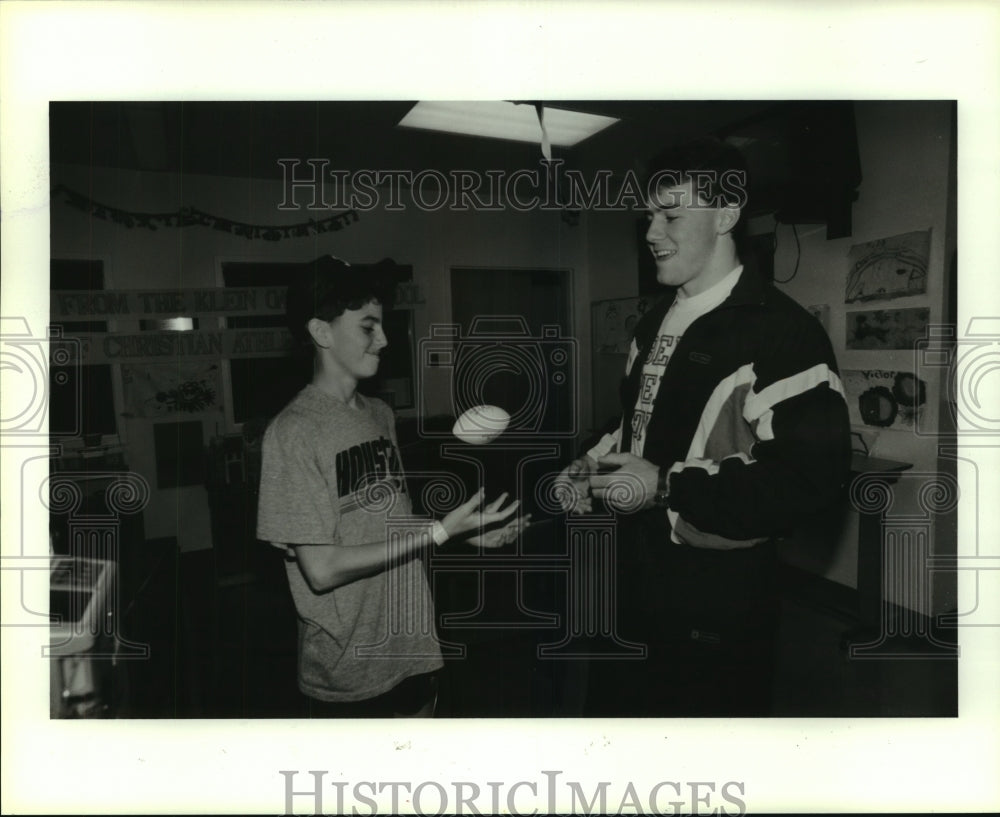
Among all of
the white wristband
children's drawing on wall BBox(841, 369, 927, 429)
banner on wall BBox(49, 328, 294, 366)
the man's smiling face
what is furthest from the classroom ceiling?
the white wristband

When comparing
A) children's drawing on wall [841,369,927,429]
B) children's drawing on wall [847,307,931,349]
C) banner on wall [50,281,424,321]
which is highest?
banner on wall [50,281,424,321]

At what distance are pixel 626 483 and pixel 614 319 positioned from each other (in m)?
0.38

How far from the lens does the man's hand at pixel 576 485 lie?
2084 mm

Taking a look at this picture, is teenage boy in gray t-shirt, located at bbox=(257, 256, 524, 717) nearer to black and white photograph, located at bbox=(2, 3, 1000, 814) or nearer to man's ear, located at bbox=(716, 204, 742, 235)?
black and white photograph, located at bbox=(2, 3, 1000, 814)

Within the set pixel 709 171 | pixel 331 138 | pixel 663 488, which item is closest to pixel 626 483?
pixel 663 488

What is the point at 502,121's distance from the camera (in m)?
2.06

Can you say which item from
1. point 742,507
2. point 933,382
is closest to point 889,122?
point 933,382

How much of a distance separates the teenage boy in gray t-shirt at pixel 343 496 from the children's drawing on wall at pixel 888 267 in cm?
106

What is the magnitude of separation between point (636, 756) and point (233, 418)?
1.23 metres

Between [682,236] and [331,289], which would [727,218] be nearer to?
[682,236]

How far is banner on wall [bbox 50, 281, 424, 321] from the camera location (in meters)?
2.04

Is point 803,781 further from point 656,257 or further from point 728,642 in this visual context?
point 656,257

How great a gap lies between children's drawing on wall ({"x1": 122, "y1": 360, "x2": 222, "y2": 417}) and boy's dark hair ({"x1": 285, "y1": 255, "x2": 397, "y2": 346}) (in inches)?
8.6

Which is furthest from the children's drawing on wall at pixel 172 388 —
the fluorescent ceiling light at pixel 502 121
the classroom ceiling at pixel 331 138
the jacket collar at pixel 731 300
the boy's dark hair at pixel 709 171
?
the boy's dark hair at pixel 709 171
